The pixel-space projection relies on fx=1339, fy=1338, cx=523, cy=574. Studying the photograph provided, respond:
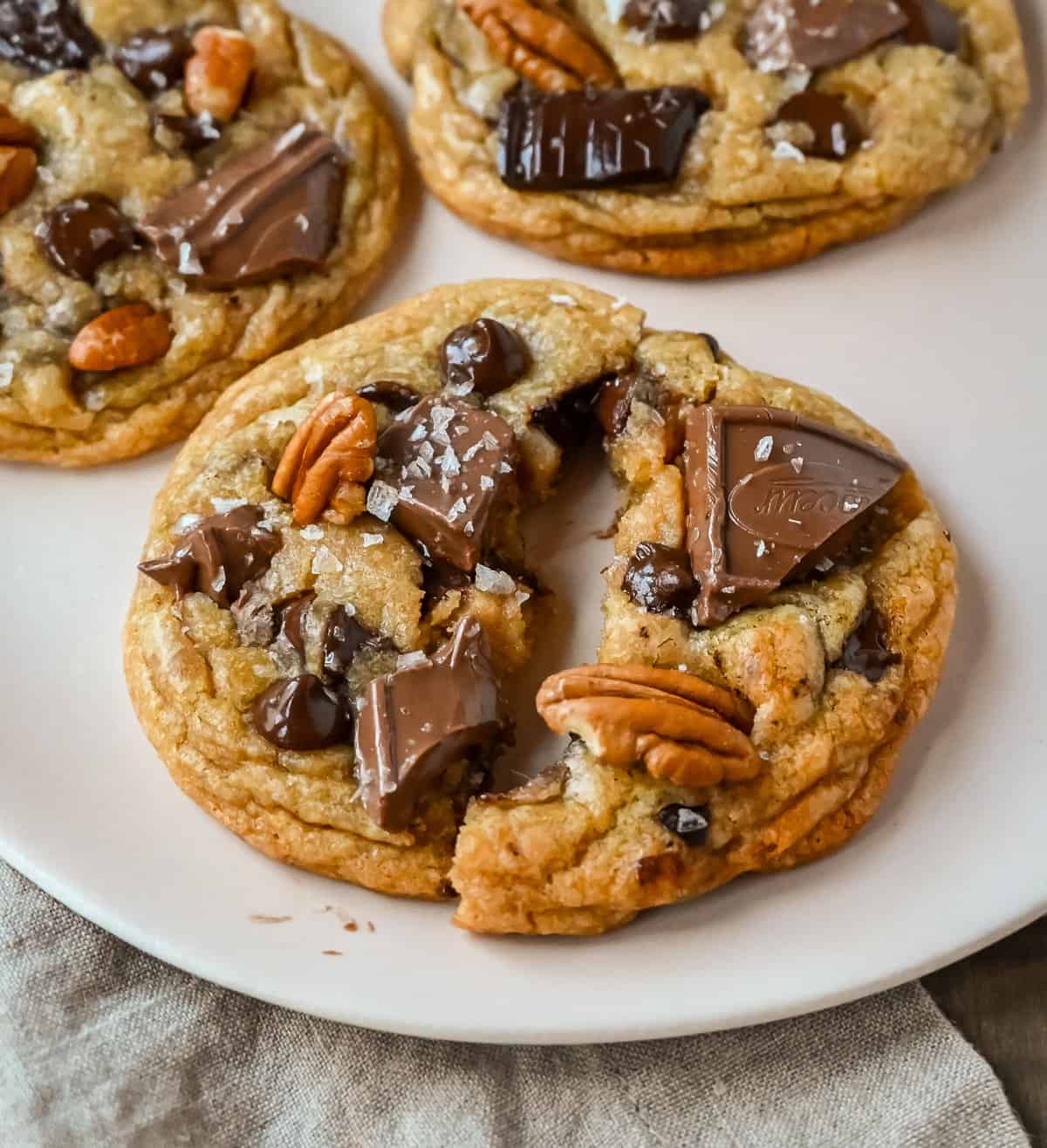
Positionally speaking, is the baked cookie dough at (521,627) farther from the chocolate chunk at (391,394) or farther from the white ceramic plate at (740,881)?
the white ceramic plate at (740,881)

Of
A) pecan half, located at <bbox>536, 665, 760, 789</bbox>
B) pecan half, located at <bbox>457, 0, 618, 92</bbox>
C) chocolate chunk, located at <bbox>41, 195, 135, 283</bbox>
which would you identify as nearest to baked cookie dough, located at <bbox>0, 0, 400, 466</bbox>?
chocolate chunk, located at <bbox>41, 195, 135, 283</bbox>

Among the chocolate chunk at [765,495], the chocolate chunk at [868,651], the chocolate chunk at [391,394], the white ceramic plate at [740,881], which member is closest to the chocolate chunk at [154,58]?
the white ceramic plate at [740,881]

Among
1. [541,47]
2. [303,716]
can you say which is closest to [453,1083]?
[303,716]

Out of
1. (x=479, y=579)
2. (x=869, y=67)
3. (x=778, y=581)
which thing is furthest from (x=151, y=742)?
(x=869, y=67)

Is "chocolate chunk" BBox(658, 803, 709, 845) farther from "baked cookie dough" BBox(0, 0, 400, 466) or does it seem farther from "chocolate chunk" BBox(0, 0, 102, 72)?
"chocolate chunk" BBox(0, 0, 102, 72)

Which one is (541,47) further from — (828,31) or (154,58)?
(154,58)
